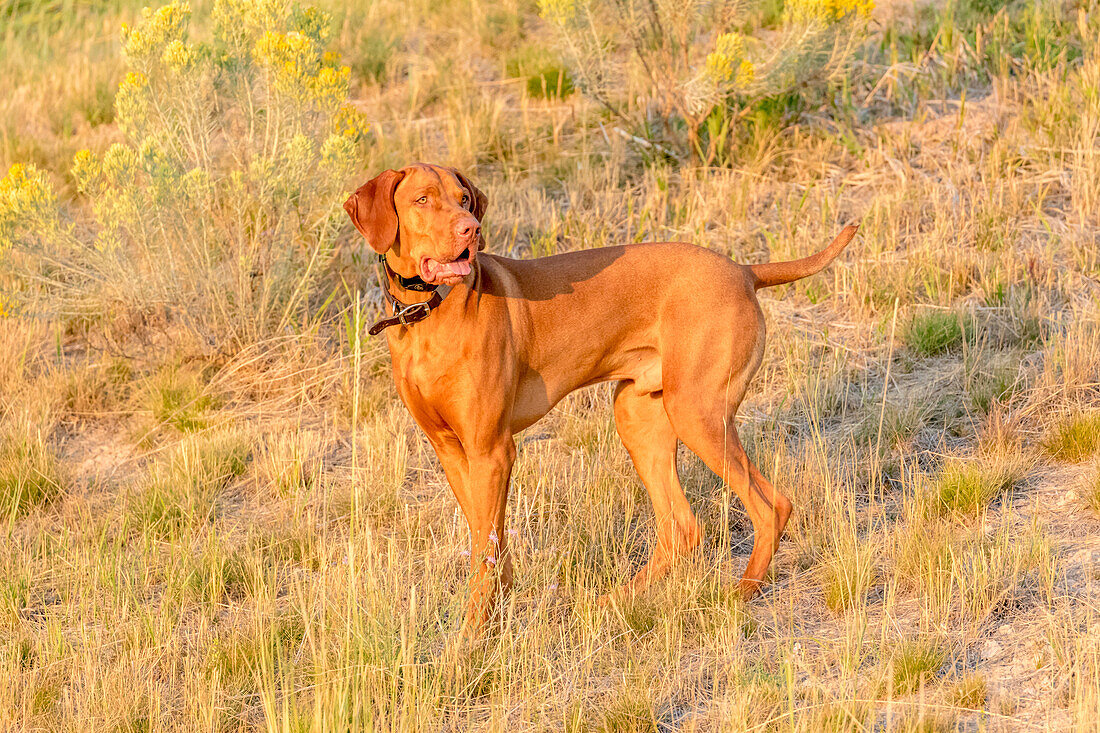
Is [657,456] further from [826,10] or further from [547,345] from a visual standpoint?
[826,10]

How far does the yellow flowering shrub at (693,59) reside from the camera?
289 inches

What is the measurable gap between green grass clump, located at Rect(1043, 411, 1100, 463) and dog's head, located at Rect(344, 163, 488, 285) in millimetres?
2959

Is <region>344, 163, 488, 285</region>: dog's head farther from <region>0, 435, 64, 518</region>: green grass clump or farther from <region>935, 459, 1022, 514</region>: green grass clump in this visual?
<region>0, 435, 64, 518</region>: green grass clump

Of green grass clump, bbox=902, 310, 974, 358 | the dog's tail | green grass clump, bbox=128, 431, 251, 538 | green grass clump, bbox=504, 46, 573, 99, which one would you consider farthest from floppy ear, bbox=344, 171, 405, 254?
green grass clump, bbox=504, 46, 573, 99

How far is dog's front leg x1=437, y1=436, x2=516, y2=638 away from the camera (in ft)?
12.8

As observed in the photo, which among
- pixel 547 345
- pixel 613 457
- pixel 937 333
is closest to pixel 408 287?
pixel 547 345

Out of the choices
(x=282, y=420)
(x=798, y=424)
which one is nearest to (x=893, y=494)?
(x=798, y=424)

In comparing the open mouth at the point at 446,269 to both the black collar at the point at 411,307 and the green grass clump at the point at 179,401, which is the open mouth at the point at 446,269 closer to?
the black collar at the point at 411,307

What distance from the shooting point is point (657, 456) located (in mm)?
4695

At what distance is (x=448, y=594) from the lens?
410 centimetres

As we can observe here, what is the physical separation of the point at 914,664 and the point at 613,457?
2.18m

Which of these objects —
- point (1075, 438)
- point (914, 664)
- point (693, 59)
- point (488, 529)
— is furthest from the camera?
point (693, 59)

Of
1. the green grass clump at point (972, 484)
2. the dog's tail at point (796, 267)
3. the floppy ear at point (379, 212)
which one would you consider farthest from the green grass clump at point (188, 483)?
the green grass clump at point (972, 484)

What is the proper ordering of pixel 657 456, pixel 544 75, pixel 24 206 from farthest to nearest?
pixel 544 75 → pixel 24 206 → pixel 657 456
